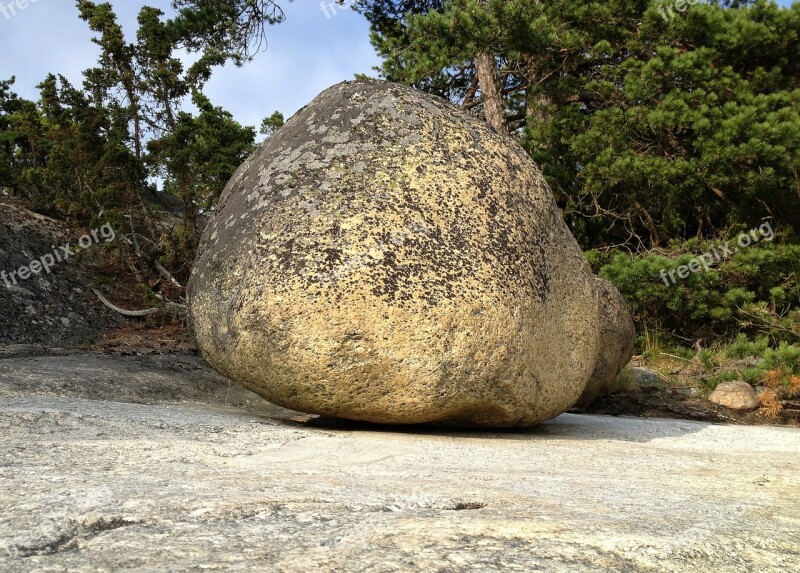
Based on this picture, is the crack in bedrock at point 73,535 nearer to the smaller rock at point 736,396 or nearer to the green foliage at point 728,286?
the smaller rock at point 736,396

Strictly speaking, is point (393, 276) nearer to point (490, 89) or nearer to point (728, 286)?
point (728, 286)

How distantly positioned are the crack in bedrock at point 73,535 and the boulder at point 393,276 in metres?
2.03

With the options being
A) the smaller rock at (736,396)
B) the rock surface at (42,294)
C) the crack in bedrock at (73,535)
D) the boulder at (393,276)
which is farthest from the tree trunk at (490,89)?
the crack in bedrock at (73,535)

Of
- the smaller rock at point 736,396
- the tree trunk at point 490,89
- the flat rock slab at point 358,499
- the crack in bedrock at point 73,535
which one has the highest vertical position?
the tree trunk at point 490,89

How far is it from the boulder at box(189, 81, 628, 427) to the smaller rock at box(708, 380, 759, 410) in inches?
129

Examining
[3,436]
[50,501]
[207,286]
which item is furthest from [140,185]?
[50,501]

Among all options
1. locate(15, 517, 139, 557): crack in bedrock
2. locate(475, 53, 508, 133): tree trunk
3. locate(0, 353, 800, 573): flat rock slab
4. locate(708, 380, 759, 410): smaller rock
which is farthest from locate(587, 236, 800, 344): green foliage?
locate(15, 517, 139, 557): crack in bedrock

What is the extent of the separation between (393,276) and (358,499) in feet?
5.86

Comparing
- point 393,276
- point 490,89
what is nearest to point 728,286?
point 490,89

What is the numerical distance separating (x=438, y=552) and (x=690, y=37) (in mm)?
8142

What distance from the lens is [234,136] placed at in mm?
7980

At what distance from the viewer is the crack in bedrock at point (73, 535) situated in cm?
131

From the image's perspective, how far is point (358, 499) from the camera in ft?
6.06

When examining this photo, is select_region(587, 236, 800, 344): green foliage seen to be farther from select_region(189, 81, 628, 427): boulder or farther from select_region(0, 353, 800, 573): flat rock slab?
select_region(0, 353, 800, 573): flat rock slab
